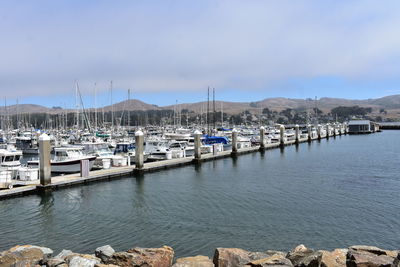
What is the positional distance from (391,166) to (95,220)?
3509 cm

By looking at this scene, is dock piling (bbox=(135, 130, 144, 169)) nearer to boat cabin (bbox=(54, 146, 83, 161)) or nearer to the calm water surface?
the calm water surface

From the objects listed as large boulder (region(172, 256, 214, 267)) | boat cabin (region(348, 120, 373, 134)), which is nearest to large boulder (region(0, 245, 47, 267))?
large boulder (region(172, 256, 214, 267))

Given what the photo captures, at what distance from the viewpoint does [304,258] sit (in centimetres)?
1082

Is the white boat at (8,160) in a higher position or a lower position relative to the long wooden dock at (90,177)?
higher

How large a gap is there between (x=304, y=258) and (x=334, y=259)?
1191 mm

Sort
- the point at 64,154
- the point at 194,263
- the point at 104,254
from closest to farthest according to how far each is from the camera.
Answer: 1. the point at 194,263
2. the point at 104,254
3. the point at 64,154

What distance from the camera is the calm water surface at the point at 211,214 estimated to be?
53.7 ft

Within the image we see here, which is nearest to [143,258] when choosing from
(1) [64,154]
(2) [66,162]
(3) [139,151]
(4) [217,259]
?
(4) [217,259]

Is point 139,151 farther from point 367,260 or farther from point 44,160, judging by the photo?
point 367,260

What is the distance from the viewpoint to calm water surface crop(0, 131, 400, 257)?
16.4 m

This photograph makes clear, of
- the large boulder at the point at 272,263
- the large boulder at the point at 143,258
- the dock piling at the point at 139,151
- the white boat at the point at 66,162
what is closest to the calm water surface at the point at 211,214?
the dock piling at the point at 139,151

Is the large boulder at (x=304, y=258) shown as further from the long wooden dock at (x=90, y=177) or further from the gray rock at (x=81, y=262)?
the long wooden dock at (x=90, y=177)

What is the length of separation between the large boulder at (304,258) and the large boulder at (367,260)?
841mm

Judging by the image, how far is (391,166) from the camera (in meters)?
42.1
